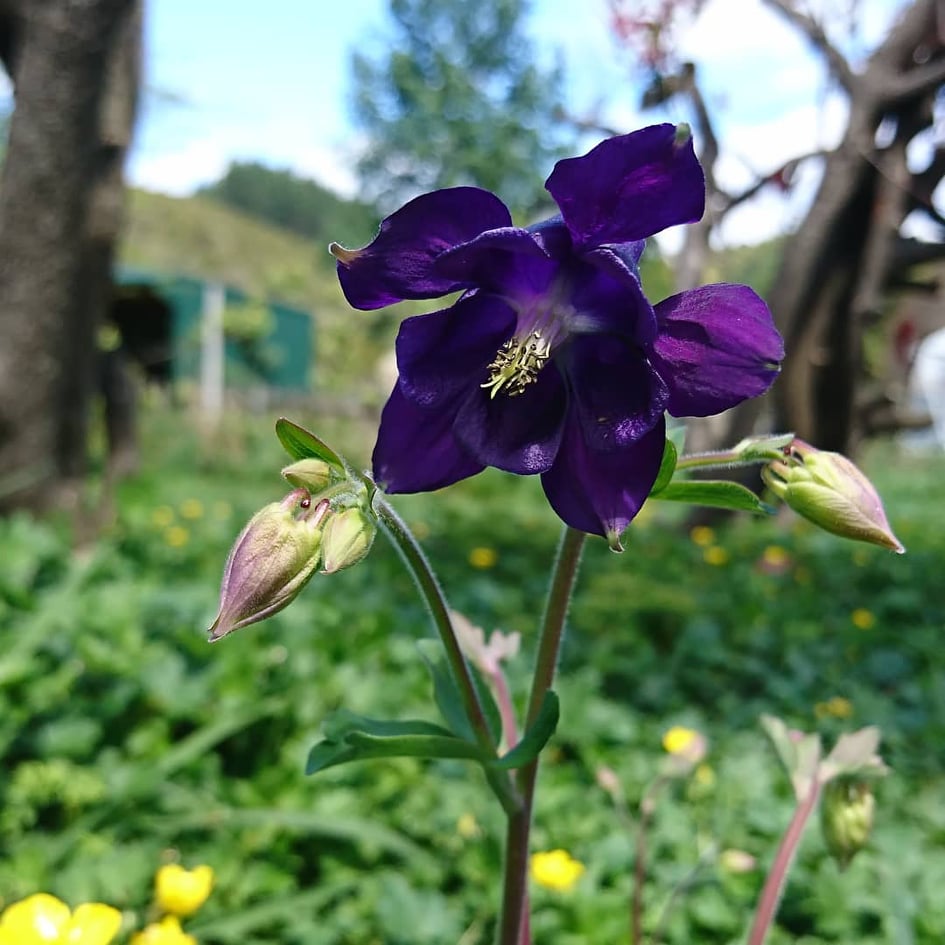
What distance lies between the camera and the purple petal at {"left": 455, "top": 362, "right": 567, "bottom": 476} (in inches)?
30.4

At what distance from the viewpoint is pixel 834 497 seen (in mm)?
793

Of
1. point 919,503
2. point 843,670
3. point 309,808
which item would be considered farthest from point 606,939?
point 919,503

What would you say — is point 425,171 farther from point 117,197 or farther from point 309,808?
point 309,808

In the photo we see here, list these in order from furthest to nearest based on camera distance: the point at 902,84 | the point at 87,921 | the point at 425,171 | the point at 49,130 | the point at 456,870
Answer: the point at 425,171 < the point at 902,84 < the point at 49,130 < the point at 456,870 < the point at 87,921

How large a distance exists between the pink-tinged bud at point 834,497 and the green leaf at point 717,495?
30mm

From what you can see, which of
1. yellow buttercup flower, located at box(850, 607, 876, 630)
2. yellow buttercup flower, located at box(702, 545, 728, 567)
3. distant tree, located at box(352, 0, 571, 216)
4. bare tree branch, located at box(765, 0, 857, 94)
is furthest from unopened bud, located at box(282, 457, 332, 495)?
distant tree, located at box(352, 0, 571, 216)

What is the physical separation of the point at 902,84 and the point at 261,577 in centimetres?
474

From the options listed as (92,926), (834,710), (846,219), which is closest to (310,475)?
(92,926)

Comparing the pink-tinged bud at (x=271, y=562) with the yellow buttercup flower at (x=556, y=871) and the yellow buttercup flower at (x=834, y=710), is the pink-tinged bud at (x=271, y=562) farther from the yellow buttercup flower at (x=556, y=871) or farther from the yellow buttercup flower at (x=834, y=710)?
the yellow buttercup flower at (x=834, y=710)

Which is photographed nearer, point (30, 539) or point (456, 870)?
point (456, 870)

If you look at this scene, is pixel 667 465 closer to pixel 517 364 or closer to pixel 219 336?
pixel 517 364

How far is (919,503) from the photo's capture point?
8.11 meters

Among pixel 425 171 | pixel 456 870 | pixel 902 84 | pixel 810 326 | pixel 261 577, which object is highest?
pixel 425 171

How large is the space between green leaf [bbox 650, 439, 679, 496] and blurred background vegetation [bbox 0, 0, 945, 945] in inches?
11.6
